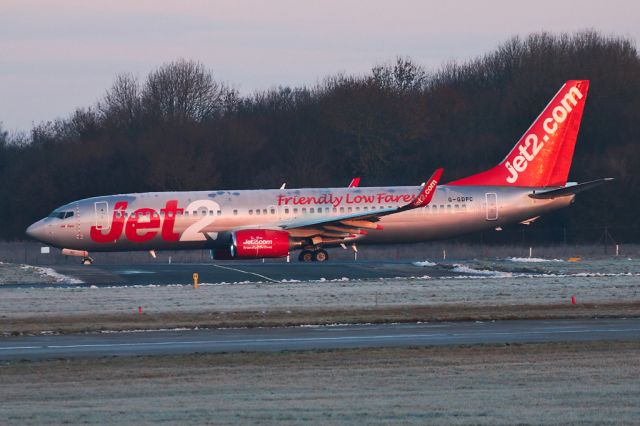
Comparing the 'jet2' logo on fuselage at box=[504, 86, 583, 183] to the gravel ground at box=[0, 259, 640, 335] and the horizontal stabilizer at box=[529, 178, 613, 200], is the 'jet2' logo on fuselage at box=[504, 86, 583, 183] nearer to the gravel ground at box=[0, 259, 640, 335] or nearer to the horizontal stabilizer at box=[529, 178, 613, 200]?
the horizontal stabilizer at box=[529, 178, 613, 200]

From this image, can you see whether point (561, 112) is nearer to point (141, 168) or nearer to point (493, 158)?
point (493, 158)

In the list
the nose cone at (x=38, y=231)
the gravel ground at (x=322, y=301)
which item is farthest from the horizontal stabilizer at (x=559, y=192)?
the nose cone at (x=38, y=231)

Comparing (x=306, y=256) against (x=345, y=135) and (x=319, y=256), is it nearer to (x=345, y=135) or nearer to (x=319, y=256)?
(x=319, y=256)

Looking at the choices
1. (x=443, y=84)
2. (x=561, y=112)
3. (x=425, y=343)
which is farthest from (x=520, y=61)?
(x=425, y=343)

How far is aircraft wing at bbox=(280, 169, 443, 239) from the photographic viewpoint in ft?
154

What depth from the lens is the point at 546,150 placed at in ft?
170

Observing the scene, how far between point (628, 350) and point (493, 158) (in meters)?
53.6

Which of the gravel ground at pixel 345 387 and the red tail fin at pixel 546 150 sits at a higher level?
the red tail fin at pixel 546 150

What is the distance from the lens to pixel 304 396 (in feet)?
49.7

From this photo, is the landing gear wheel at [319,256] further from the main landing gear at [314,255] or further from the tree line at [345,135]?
the tree line at [345,135]

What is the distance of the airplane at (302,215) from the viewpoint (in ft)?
155

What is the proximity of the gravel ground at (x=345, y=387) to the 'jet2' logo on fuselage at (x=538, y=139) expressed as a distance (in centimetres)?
3075

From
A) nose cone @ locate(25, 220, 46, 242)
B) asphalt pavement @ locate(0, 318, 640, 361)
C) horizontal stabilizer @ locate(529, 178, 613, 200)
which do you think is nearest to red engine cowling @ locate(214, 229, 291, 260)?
nose cone @ locate(25, 220, 46, 242)

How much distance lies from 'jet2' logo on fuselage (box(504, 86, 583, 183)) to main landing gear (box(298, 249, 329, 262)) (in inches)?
344
